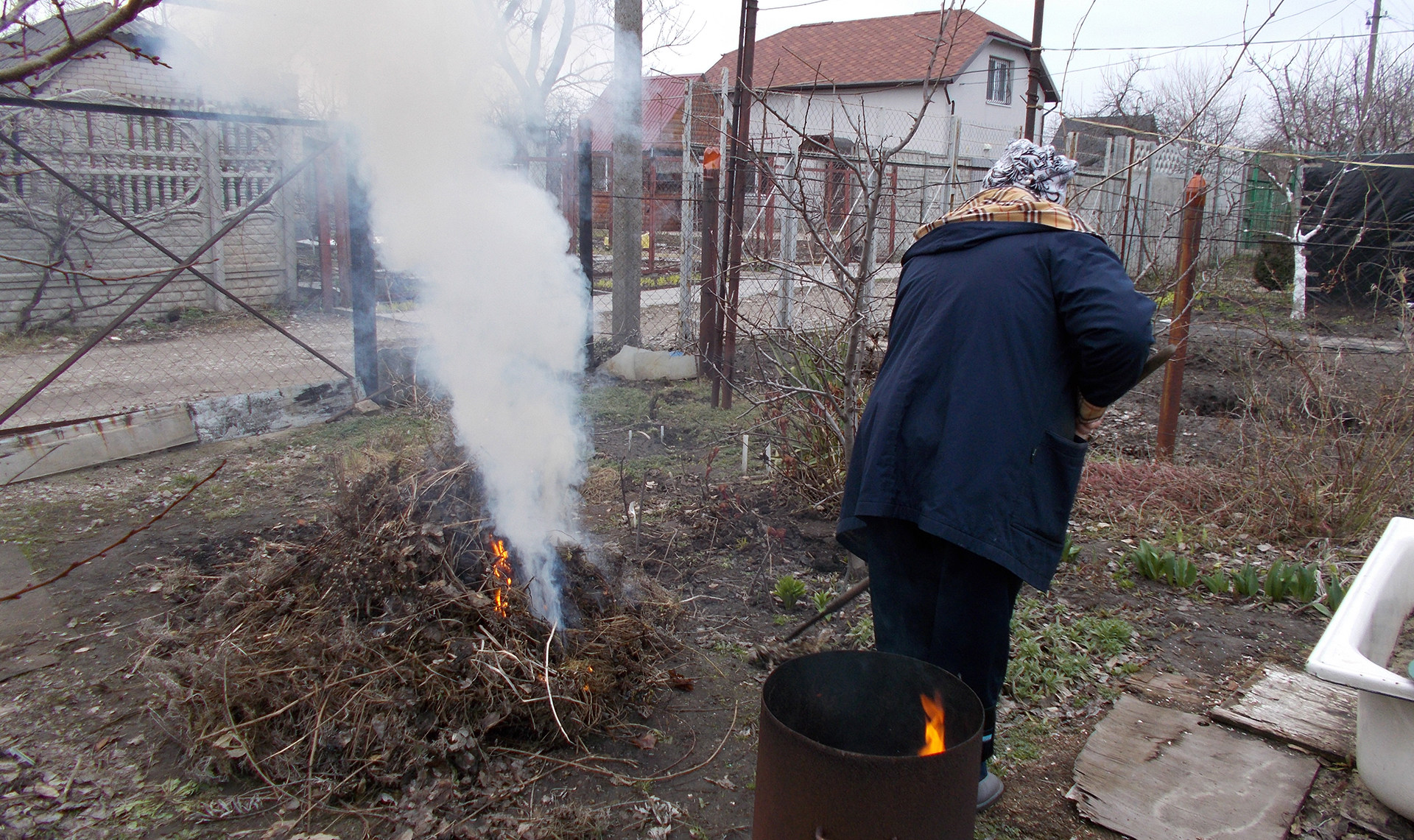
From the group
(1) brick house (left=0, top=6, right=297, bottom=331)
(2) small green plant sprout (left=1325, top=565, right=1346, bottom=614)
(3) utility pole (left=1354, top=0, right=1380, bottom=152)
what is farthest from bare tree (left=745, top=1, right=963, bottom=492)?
(3) utility pole (left=1354, top=0, right=1380, bottom=152)

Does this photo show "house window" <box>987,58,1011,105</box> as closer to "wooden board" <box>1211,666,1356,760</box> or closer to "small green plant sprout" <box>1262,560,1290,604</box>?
"small green plant sprout" <box>1262,560,1290,604</box>

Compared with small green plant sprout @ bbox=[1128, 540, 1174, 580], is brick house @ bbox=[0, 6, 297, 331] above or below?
above

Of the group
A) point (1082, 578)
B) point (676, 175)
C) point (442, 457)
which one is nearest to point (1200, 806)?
point (1082, 578)

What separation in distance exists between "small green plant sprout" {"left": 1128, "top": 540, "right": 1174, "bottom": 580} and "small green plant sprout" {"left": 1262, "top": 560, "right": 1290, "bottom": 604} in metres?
0.41

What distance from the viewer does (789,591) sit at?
371 centimetres

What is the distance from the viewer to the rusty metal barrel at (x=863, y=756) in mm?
1685

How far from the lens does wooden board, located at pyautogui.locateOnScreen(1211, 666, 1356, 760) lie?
288cm

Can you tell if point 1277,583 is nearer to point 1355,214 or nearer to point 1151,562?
point 1151,562

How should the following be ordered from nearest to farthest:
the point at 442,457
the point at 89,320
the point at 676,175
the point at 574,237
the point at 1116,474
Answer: the point at 442,457
the point at 1116,474
the point at 574,237
the point at 89,320
the point at 676,175

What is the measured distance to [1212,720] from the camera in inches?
119

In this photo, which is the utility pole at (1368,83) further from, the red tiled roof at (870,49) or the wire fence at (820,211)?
the red tiled roof at (870,49)

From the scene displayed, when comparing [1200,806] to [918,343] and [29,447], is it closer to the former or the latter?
[918,343]

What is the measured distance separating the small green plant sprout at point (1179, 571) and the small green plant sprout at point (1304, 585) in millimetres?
393

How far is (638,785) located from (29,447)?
4.55m
